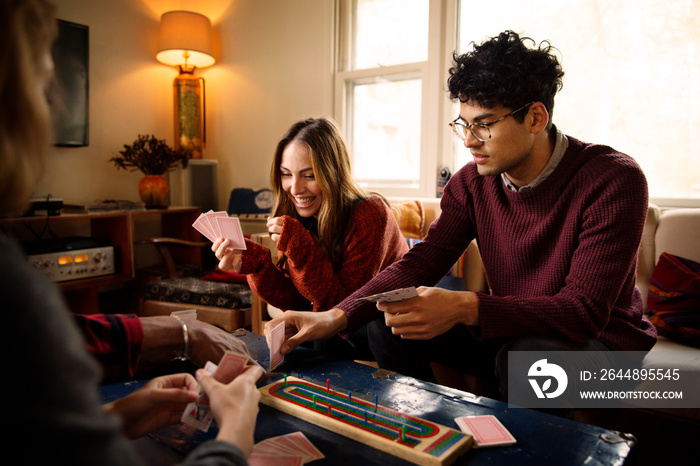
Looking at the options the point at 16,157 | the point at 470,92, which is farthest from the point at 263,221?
the point at 16,157

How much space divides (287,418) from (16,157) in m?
0.72

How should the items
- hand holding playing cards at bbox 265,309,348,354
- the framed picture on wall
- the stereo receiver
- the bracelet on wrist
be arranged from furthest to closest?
the framed picture on wall < the stereo receiver < hand holding playing cards at bbox 265,309,348,354 < the bracelet on wrist

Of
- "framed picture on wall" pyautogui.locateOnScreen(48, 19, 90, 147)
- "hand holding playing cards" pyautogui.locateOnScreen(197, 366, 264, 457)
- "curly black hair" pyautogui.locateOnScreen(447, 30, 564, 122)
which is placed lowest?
"hand holding playing cards" pyautogui.locateOnScreen(197, 366, 264, 457)

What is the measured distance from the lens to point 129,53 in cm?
380

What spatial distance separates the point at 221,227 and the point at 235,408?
107 centimetres

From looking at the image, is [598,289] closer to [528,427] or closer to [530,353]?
[530,353]

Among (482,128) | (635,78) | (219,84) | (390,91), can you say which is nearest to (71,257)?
(219,84)

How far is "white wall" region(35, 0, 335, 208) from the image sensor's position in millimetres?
3514

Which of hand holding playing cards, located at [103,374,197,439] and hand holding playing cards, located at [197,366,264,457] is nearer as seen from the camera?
hand holding playing cards, located at [197,366,264,457]

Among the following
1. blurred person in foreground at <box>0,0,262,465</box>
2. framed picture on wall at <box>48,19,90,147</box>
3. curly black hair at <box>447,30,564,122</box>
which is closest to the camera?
blurred person in foreground at <box>0,0,262,465</box>

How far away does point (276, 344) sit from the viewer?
3.96 ft

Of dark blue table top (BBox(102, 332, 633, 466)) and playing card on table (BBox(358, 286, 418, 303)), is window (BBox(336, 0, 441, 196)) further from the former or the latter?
dark blue table top (BBox(102, 332, 633, 466))

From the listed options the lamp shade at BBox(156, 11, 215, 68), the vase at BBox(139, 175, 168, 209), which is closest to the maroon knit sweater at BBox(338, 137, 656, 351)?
the vase at BBox(139, 175, 168, 209)

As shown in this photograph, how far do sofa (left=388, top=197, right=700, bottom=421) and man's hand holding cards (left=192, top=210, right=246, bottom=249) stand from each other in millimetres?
915
